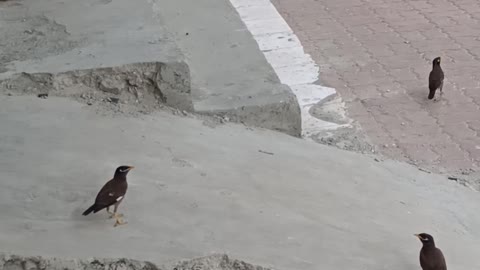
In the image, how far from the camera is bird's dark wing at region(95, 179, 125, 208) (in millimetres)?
3104

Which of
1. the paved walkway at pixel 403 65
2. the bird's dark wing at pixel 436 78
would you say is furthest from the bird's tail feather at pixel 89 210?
the bird's dark wing at pixel 436 78

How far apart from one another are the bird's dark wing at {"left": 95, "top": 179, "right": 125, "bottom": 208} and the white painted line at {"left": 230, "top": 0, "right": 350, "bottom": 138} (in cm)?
226

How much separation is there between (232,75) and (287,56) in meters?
1.55

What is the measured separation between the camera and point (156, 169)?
3799 mm

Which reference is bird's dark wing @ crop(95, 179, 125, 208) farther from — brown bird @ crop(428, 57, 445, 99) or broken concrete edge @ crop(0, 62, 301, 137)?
brown bird @ crop(428, 57, 445, 99)

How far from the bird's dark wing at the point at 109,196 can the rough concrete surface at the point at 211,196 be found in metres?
0.11

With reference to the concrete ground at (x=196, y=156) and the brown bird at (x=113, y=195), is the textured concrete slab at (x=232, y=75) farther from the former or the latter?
the brown bird at (x=113, y=195)

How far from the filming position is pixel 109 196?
122 inches

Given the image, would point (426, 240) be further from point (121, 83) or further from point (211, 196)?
point (121, 83)

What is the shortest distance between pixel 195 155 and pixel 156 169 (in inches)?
12.3

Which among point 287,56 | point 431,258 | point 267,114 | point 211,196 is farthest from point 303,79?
point 431,258

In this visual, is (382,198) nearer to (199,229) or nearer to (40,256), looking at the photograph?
(199,229)

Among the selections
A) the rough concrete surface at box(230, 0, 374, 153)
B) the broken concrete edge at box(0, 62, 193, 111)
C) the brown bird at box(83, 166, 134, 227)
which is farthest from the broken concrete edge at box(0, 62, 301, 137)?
the brown bird at box(83, 166, 134, 227)

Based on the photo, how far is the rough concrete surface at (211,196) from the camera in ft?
10.0
